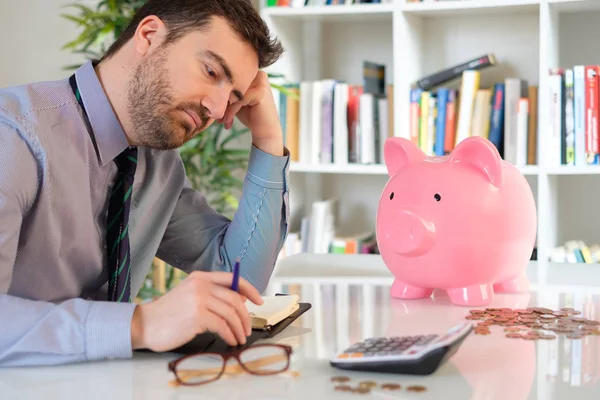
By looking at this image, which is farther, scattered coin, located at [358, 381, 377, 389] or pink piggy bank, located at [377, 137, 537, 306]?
pink piggy bank, located at [377, 137, 537, 306]

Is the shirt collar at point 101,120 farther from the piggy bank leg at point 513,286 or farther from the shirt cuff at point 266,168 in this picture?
the piggy bank leg at point 513,286

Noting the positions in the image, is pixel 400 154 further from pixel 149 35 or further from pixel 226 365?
pixel 226 365

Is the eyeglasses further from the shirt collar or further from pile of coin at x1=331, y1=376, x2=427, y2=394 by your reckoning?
the shirt collar

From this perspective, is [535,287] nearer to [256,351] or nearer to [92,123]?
[256,351]

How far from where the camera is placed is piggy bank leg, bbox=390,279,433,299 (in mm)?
1401

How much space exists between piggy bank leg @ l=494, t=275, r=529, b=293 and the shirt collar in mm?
688

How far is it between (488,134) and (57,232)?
202 centimetres

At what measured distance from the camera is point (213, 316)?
0.98 metres

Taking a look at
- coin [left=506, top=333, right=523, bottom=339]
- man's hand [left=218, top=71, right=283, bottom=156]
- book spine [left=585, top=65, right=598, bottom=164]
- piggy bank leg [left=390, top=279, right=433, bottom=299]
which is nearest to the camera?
coin [left=506, top=333, right=523, bottom=339]

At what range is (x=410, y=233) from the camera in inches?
51.2

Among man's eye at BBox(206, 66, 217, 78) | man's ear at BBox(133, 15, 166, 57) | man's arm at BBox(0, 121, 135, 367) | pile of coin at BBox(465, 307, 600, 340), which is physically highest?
man's ear at BBox(133, 15, 166, 57)

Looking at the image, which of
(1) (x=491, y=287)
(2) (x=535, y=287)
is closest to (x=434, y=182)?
(1) (x=491, y=287)

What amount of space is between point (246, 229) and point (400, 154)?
13.9 inches

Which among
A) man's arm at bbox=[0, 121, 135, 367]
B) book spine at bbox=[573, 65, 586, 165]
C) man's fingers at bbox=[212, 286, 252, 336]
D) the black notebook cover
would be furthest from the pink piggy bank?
book spine at bbox=[573, 65, 586, 165]
